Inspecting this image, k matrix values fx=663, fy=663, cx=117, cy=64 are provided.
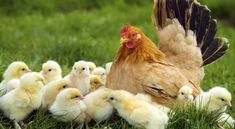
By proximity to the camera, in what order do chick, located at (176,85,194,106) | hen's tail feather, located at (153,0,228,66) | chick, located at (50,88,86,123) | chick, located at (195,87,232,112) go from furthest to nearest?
hen's tail feather, located at (153,0,228,66) < chick, located at (176,85,194,106) < chick, located at (195,87,232,112) < chick, located at (50,88,86,123)

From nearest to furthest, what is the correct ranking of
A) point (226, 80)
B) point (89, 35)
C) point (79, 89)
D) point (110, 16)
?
point (79, 89) → point (226, 80) → point (89, 35) → point (110, 16)

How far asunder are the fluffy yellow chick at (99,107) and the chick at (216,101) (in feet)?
2.43

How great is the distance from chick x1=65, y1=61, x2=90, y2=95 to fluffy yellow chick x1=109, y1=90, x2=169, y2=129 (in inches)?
20.9

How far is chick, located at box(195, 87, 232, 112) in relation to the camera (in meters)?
5.32

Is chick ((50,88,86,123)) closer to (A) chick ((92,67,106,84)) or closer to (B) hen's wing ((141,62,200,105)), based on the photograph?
(B) hen's wing ((141,62,200,105))

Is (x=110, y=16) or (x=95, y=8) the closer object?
(x=110, y=16)

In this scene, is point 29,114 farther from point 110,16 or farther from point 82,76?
point 110,16

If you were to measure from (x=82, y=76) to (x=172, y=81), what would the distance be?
2.54ft

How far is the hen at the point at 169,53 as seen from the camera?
5.61m

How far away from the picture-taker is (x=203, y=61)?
6.64m

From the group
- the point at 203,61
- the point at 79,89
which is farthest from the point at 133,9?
the point at 79,89

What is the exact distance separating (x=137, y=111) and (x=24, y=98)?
909 mm

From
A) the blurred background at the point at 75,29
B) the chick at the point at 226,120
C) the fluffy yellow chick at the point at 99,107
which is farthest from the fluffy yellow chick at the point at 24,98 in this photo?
the chick at the point at 226,120

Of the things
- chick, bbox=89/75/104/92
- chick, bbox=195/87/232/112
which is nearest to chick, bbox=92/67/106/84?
chick, bbox=89/75/104/92
